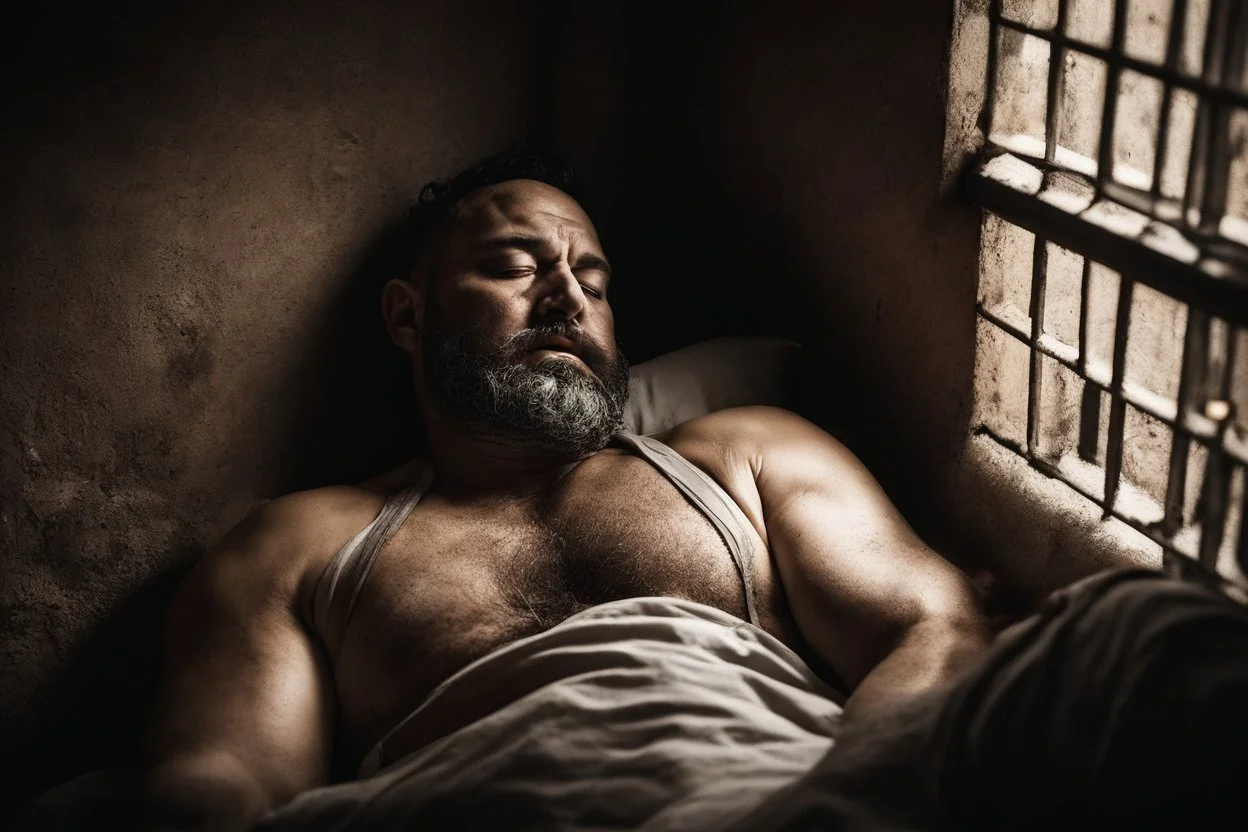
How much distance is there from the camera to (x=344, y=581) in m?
1.91

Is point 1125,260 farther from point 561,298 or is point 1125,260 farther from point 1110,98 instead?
point 561,298

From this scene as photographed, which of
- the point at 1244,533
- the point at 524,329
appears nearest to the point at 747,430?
the point at 524,329

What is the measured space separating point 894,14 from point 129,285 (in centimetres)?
138

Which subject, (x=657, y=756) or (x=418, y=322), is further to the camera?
(x=418, y=322)

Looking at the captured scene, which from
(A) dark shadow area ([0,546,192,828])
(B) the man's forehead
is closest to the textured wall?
(A) dark shadow area ([0,546,192,828])

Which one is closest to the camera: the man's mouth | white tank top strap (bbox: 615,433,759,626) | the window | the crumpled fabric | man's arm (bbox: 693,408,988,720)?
the crumpled fabric

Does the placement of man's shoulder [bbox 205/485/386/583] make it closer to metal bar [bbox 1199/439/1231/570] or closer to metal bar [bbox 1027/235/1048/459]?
metal bar [bbox 1027/235/1048/459]

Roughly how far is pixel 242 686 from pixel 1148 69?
5.04ft

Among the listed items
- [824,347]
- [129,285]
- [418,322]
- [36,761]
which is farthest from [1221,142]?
[36,761]

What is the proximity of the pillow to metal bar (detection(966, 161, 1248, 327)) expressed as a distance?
0.55 meters

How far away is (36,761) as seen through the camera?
81.4 inches

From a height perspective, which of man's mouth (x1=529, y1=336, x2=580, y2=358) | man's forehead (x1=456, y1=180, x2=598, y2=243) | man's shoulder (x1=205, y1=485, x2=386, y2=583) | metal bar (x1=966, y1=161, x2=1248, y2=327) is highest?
metal bar (x1=966, y1=161, x2=1248, y2=327)

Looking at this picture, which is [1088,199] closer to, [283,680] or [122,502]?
[283,680]

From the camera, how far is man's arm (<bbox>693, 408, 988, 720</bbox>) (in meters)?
1.63
